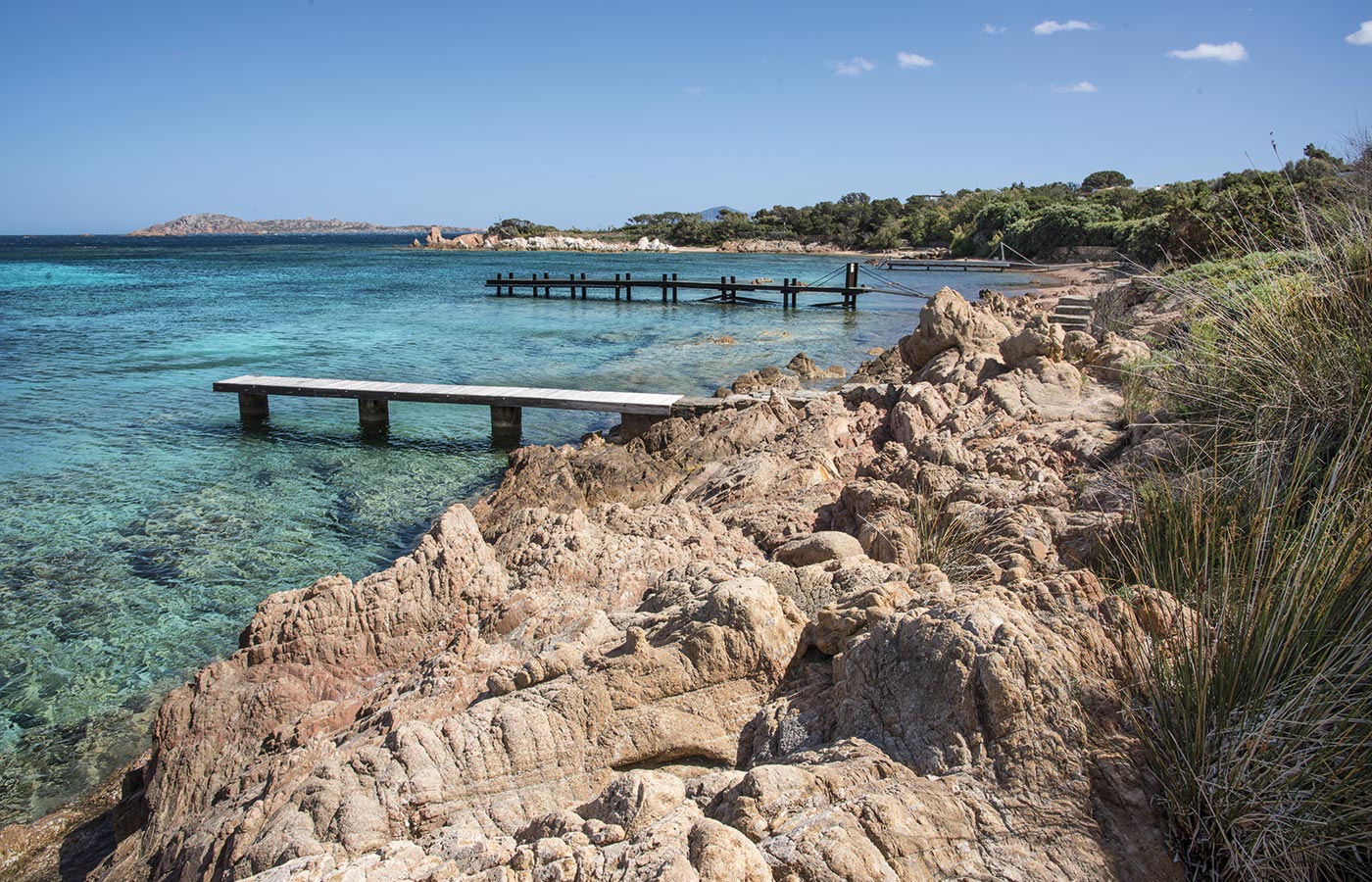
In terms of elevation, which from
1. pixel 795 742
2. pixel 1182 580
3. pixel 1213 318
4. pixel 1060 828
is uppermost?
pixel 1213 318

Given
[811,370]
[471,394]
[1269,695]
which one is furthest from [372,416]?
[1269,695]

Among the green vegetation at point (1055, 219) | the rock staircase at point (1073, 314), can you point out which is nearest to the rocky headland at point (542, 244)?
the green vegetation at point (1055, 219)

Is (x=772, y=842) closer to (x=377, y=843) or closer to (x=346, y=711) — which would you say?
(x=377, y=843)

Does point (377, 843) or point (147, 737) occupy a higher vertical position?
point (377, 843)

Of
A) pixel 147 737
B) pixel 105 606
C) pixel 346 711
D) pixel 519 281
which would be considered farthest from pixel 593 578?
pixel 519 281

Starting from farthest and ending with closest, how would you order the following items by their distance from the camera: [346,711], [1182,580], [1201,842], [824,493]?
[824,493], [346,711], [1182,580], [1201,842]

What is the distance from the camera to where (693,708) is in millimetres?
3236

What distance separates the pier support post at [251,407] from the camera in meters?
13.8

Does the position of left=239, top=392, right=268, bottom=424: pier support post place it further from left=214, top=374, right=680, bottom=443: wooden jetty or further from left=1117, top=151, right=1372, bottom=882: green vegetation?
left=1117, top=151, right=1372, bottom=882: green vegetation

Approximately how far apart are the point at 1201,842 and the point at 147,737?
19.0 feet

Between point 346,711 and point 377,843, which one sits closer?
point 377,843

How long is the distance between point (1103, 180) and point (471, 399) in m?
77.2

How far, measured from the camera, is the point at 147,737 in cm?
547

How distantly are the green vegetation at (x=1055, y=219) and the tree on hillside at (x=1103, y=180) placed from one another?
0.28 ft
